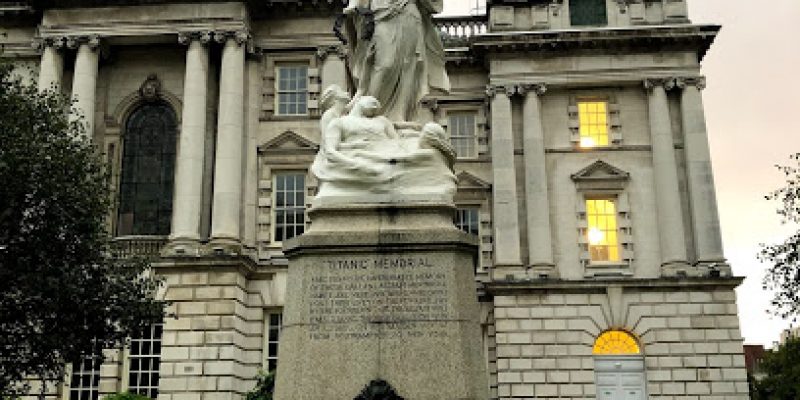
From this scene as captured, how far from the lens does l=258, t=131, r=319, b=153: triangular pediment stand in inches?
1278

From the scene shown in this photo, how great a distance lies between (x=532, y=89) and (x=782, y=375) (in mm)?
25662

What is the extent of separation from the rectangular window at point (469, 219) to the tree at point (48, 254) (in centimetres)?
1451

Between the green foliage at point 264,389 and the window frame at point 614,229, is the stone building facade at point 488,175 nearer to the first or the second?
the window frame at point 614,229

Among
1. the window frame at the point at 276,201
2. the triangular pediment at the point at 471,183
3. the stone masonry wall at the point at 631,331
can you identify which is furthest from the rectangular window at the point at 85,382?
the triangular pediment at the point at 471,183

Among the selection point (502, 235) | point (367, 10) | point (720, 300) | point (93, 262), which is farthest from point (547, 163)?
point (367, 10)

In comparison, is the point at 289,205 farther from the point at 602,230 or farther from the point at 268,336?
the point at 602,230

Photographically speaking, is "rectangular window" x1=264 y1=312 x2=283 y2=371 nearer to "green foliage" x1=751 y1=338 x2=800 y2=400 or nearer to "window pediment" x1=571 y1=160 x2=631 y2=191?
"window pediment" x1=571 y1=160 x2=631 y2=191

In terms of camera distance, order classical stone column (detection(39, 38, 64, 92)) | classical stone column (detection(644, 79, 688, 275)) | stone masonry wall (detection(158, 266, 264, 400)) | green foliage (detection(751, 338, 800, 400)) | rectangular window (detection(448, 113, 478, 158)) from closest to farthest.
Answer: stone masonry wall (detection(158, 266, 264, 400)), classical stone column (detection(644, 79, 688, 275)), classical stone column (detection(39, 38, 64, 92)), rectangular window (detection(448, 113, 478, 158)), green foliage (detection(751, 338, 800, 400))

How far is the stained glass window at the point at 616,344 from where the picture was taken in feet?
101

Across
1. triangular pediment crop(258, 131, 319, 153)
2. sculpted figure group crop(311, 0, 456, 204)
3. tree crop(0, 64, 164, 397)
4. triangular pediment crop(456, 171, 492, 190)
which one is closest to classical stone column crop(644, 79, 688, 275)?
triangular pediment crop(456, 171, 492, 190)

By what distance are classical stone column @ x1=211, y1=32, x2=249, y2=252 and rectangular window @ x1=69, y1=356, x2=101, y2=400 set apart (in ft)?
21.1

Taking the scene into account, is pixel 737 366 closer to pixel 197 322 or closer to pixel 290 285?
pixel 197 322

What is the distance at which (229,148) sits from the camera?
30.8 meters

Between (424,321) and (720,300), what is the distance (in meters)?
24.5
